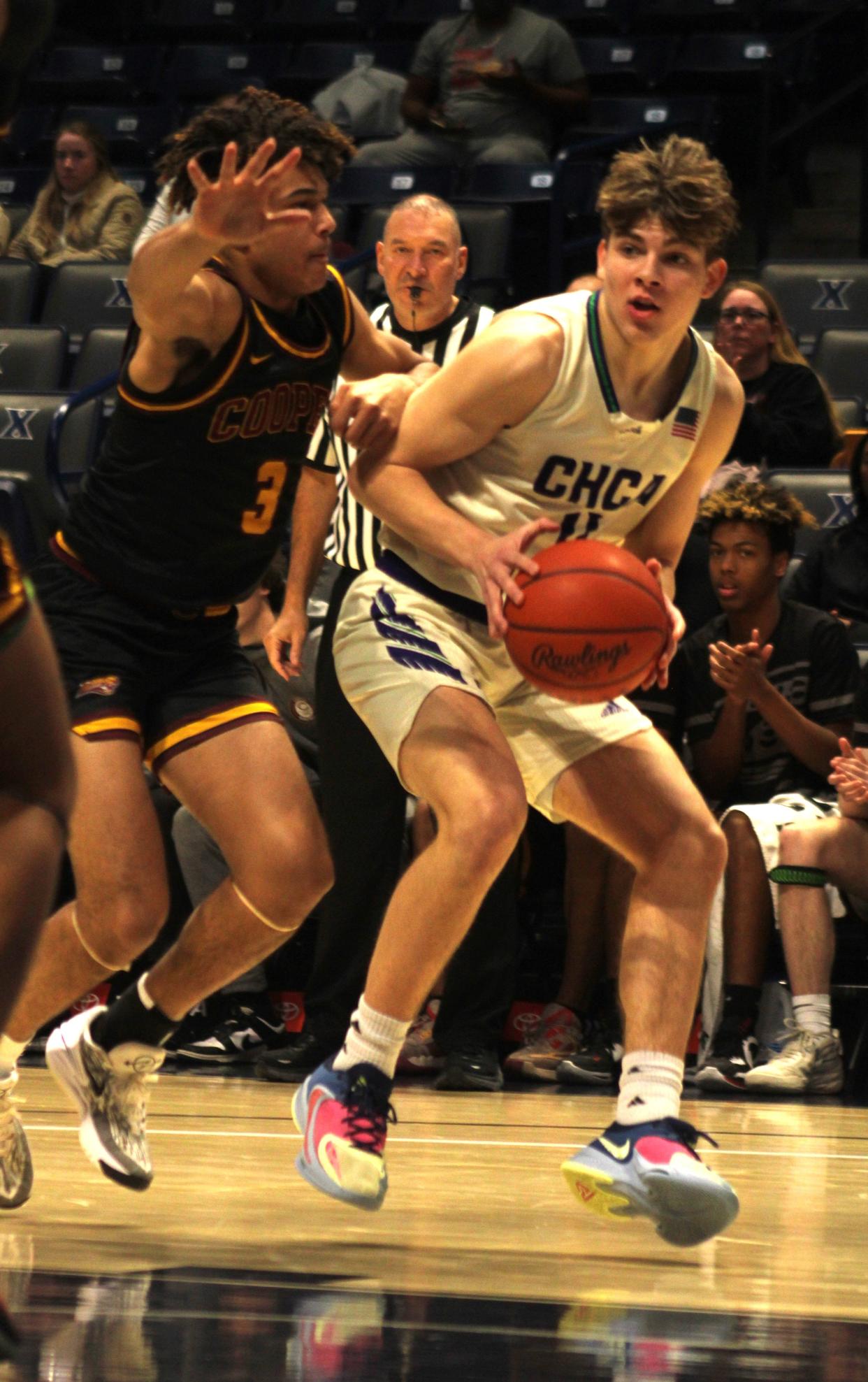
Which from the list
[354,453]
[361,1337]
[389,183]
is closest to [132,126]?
[389,183]

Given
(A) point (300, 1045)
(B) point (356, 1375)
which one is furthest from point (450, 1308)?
(A) point (300, 1045)

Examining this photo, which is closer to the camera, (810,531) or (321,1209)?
(321,1209)

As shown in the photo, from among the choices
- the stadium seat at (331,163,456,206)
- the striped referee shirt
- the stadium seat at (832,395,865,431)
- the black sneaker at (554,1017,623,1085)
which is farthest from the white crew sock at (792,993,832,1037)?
the stadium seat at (331,163,456,206)

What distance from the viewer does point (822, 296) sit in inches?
324

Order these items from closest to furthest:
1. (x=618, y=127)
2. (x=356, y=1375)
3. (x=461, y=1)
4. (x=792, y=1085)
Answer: (x=356, y=1375) → (x=792, y=1085) → (x=618, y=127) → (x=461, y=1)

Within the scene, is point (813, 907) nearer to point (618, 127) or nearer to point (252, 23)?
point (618, 127)

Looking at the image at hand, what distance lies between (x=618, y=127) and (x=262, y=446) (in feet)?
23.2

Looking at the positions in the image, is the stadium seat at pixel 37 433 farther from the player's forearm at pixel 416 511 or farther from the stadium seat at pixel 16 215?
the player's forearm at pixel 416 511

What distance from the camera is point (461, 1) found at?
446 inches

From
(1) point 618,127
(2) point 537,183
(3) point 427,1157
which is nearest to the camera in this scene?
(3) point 427,1157

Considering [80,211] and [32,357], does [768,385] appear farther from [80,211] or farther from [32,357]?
[80,211]

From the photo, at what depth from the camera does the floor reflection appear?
7.22 ft

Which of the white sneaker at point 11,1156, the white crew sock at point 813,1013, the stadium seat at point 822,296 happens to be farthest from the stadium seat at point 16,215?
the white sneaker at point 11,1156

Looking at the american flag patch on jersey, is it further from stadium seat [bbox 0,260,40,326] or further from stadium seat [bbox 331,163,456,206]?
stadium seat [bbox 0,260,40,326]
